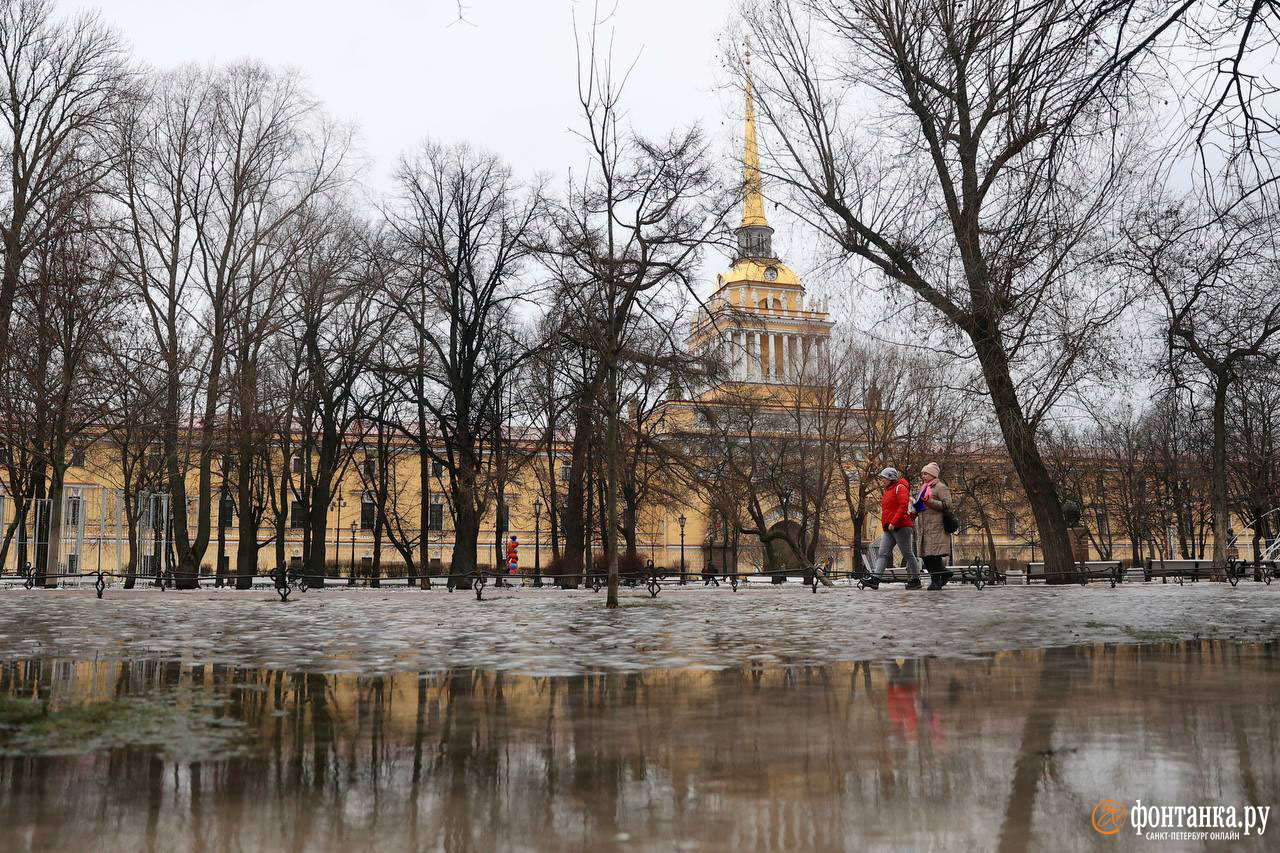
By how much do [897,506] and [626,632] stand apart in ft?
28.3

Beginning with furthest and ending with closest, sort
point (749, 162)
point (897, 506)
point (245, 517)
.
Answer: point (245, 517) < point (749, 162) < point (897, 506)

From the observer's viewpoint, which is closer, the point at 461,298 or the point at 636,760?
the point at 636,760

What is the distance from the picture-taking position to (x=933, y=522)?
698 inches

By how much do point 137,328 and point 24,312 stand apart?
16046 mm

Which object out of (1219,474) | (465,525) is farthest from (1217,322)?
(465,525)

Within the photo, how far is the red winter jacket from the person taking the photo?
17.5m

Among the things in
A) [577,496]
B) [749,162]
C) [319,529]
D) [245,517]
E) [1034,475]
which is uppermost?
[749,162]

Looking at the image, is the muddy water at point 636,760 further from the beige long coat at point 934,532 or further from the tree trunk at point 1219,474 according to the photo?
the tree trunk at point 1219,474

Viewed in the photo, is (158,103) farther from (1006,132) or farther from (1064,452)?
(1064,452)

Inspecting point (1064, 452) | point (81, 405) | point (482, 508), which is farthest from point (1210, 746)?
point (1064, 452)

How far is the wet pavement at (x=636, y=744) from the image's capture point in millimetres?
2770

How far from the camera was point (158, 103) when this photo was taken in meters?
30.9

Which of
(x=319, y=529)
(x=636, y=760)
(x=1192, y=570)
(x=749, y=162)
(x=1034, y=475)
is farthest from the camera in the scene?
(x=319, y=529)

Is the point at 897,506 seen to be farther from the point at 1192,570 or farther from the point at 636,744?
the point at 1192,570
